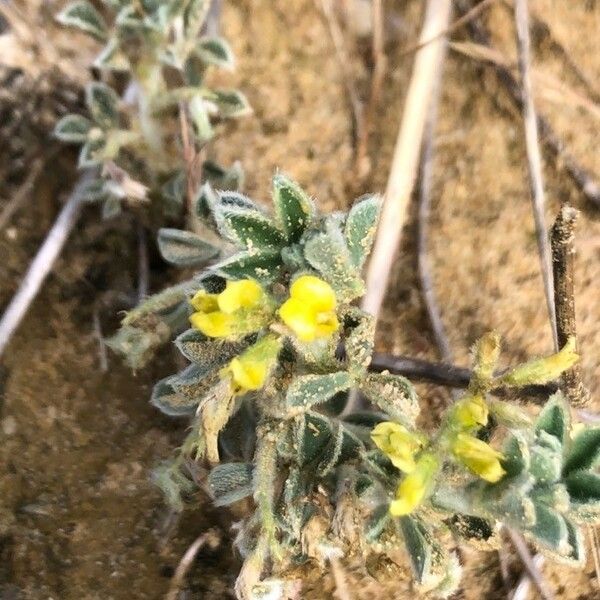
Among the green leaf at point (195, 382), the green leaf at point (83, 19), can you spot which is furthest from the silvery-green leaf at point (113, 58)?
the green leaf at point (195, 382)

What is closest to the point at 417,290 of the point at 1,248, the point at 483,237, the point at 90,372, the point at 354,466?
the point at 483,237

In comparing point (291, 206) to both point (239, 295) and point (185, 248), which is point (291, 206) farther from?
point (185, 248)

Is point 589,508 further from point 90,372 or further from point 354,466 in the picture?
point 90,372

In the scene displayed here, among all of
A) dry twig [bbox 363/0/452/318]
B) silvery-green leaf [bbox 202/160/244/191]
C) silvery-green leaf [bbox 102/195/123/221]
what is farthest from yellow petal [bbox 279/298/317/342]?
silvery-green leaf [bbox 102/195/123/221]

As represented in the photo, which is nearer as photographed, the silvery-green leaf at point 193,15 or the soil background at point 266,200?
the soil background at point 266,200

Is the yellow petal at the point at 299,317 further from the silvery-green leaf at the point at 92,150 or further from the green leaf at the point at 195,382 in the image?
the silvery-green leaf at the point at 92,150

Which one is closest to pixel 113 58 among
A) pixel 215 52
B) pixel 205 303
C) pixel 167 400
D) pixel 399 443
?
pixel 215 52
